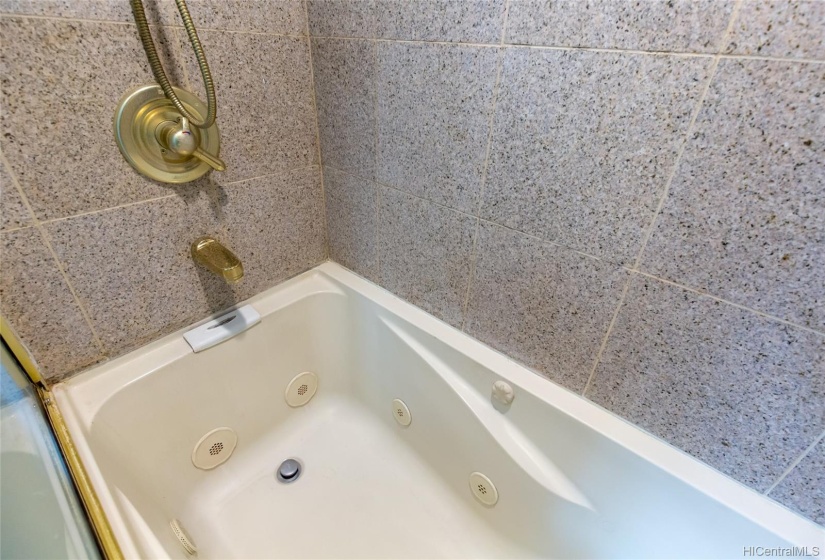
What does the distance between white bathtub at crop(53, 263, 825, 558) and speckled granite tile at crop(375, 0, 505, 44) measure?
0.68 m

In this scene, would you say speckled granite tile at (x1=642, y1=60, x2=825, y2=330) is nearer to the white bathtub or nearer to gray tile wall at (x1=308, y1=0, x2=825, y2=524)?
gray tile wall at (x1=308, y1=0, x2=825, y2=524)

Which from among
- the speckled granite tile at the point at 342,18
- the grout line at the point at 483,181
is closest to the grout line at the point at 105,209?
the speckled granite tile at the point at 342,18

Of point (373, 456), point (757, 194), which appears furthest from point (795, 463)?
point (373, 456)

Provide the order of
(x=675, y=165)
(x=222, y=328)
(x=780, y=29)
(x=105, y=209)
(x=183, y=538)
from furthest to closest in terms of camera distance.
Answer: (x=222, y=328) → (x=183, y=538) → (x=105, y=209) → (x=675, y=165) → (x=780, y=29)

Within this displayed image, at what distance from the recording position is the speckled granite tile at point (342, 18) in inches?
32.8

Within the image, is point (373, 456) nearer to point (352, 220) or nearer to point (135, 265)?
point (352, 220)

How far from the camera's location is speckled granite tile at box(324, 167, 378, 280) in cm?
107

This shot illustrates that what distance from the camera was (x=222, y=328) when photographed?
3.40ft

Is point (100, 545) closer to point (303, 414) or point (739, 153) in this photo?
point (303, 414)

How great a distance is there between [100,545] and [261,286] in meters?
0.70

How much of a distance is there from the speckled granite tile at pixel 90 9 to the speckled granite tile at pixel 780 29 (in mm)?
974

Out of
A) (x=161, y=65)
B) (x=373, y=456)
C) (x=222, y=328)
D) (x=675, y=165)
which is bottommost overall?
(x=373, y=456)

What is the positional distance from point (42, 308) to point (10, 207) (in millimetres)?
211

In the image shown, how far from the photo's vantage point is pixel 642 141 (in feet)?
1.94
